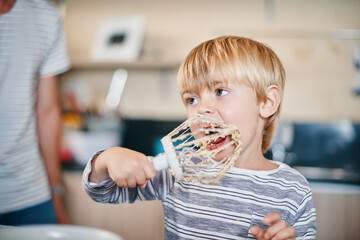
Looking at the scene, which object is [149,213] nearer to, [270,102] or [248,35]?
[270,102]

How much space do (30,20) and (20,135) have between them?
0.35 metres

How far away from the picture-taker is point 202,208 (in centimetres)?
77

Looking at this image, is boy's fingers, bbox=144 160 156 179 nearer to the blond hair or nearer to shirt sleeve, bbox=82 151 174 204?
shirt sleeve, bbox=82 151 174 204

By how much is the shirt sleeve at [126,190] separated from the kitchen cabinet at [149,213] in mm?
1050

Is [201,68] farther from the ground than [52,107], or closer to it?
farther from the ground

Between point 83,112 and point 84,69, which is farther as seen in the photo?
point 84,69

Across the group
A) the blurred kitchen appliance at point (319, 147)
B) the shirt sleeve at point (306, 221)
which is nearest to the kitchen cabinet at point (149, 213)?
the blurred kitchen appliance at point (319, 147)

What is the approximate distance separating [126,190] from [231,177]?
28 cm

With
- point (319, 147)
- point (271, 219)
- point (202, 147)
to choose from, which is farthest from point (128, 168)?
point (319, 147)

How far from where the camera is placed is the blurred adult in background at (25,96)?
0.86 metres

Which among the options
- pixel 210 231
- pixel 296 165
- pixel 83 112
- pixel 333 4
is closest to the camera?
pixel 210 231

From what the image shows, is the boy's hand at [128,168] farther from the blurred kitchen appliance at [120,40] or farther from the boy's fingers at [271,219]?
the blurred kitchen appliance at [120,40]

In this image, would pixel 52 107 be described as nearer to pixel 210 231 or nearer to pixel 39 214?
pixel 39 214

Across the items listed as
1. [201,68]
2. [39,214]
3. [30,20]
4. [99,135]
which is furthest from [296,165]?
[30,20]
